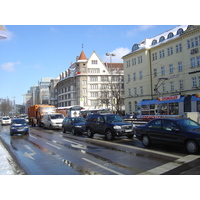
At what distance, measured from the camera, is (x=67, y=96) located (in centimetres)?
8712

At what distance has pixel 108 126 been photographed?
1450cm

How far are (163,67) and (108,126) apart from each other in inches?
1391

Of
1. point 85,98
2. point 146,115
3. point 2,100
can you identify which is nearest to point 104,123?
point 146,115

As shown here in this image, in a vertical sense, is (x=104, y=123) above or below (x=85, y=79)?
below

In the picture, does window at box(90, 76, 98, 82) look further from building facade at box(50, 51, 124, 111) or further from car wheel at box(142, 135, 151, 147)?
car wheel at box(142, 135, 151, 147)

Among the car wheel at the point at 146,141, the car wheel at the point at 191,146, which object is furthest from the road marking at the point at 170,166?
the car wheel at the point at 146,141

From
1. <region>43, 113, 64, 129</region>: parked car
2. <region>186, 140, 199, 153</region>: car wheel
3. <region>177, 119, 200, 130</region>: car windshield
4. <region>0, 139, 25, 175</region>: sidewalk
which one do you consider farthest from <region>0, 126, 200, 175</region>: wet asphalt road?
<region>43, 113, 64, 129</region>: parked car

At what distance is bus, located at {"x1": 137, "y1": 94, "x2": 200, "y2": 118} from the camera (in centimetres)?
2022

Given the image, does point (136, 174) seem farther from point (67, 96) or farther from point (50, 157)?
point (67, 96)

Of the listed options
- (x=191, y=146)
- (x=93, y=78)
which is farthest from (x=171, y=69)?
(x=93, y=78)

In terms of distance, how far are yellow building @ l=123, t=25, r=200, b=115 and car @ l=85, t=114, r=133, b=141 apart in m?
9.94

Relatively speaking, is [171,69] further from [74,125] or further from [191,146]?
[191,146]

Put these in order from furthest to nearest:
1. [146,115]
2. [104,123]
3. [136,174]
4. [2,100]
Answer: [2,100]
[146,115]
[104,123]
[136,174]

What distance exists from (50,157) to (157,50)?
43358mm
